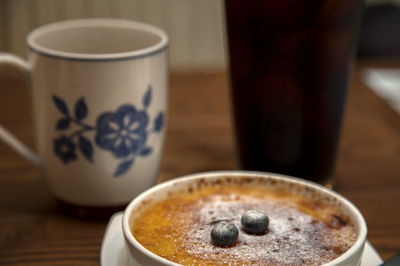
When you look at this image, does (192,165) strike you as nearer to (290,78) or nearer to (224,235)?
(290,78)

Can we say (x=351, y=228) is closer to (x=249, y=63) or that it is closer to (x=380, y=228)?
(x=380, y=228)

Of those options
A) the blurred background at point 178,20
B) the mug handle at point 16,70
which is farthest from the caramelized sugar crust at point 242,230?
the blurred background at point 178,20

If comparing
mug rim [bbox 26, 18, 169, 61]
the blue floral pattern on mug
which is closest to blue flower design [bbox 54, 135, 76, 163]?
the blue floral pattern on mug

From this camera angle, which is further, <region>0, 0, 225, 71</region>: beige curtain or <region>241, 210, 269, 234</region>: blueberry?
<region>0, 0, 225, 71</region>: beige curtain

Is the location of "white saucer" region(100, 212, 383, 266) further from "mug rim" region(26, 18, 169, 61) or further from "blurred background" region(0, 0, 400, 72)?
"blurred background" region(0, 0, 400, 72)

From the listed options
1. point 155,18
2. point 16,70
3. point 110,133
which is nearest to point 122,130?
point 110,133
